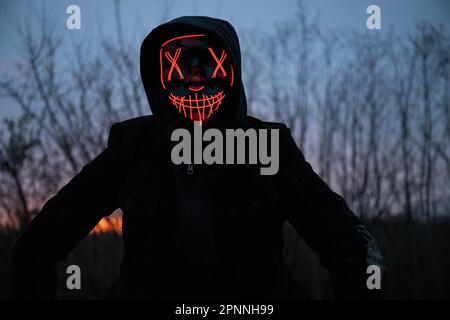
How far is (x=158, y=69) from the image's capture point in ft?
6.62

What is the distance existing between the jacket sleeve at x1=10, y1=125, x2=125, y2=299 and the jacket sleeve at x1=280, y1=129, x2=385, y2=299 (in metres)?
0.75

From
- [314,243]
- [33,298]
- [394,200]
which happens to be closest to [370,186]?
[394,200]

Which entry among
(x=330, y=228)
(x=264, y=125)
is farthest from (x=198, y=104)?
(x=330, y=228)

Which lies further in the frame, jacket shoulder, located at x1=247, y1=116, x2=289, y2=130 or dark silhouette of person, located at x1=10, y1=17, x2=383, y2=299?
jacket shoulder, located at x1=247, y1=116, x2=289, y2=130

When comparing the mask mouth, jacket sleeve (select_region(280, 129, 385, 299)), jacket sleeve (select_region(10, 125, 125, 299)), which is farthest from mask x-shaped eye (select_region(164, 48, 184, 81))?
jacket sleeve (select_region(280, 129, 385, 299))

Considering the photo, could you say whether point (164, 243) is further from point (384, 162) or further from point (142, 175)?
point (384, 162)

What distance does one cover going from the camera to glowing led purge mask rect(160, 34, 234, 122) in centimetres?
192

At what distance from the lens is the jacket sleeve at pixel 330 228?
1.69m

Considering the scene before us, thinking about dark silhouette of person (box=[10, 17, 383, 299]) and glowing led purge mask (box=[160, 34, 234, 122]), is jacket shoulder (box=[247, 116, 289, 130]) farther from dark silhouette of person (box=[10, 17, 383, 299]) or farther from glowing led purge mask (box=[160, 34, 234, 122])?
glowing led purge mask (box=[160, 34, 234, 122])

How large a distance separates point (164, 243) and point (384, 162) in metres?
4.92

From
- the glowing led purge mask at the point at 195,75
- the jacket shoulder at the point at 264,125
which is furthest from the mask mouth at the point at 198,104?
the jacket shoulder at the point at 264,125

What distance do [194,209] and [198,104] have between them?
44 centimetres

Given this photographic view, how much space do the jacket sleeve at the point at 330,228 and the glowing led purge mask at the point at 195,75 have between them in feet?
1.23

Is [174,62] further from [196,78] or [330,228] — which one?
[330,228]
